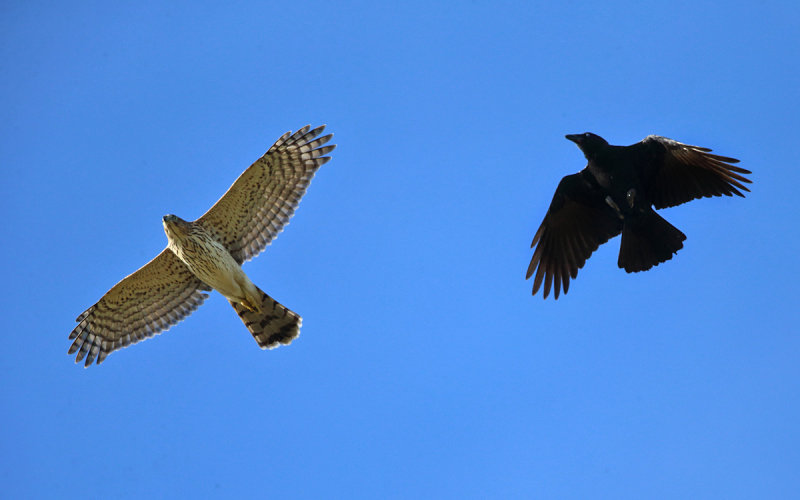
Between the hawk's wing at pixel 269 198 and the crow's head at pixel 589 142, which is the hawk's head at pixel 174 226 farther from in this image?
the crow's head at pixel 589 142

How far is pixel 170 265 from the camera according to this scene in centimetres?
1198

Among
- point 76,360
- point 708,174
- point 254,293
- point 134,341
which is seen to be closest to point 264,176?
point 254,293

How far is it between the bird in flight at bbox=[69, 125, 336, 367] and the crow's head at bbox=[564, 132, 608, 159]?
11.5 feet

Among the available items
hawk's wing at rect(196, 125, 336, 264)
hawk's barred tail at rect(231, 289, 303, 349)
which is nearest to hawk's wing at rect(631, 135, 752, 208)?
hawk's wing at rect(196, 125, 336, 264)

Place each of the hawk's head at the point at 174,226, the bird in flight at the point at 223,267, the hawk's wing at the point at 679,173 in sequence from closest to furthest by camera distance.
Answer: the hawk's wing at the point at 679,173
the hawk's head at the point at 174,226
the bird in flight at the point at 223,267

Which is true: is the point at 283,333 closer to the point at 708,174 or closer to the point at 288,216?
the point at 288,216

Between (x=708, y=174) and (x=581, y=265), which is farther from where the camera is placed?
(x=581, y=265)

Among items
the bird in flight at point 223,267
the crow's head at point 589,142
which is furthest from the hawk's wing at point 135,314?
the crow's head at point 589,142

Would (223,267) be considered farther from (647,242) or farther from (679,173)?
(679,173)

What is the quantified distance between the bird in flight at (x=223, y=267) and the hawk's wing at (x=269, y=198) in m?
0.01

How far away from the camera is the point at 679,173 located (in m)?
10.7

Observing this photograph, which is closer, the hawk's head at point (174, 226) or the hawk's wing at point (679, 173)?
the hawk's wing at point (679, 173)

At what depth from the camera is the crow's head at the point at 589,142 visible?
34.9 feet

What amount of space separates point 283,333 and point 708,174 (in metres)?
6.21
